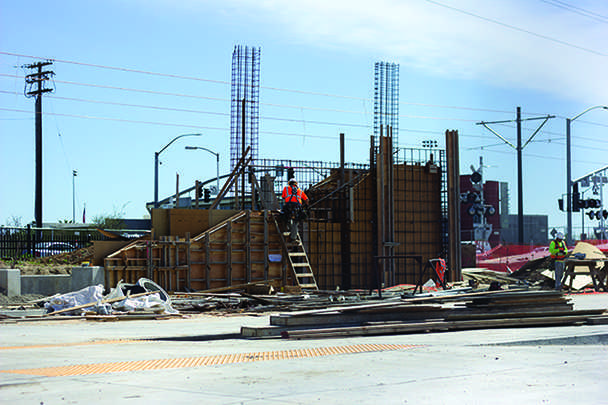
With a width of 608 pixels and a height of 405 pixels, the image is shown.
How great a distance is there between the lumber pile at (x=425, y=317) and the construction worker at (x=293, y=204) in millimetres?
13782

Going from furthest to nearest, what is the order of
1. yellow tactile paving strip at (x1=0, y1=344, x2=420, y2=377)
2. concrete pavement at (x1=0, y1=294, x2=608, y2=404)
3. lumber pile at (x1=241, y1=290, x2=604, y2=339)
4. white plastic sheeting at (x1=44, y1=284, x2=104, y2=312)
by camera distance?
white plastic sheeting at (x1=44, y1=284, x2=104, y2=312) → lumber pile at (x1=241, y1=290, x2=604, y2=339) → yellow tactile paving strip at (x1=0, y1=344, x2=420, y2=377) → concrete pavement at (x1=0, y1=294, x2=608, y2=404)

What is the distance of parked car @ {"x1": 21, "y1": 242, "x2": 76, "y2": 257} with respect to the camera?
3733cm

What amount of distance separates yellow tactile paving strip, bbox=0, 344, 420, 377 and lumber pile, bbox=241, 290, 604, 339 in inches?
73.9

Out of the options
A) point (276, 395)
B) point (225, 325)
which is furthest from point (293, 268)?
point (276, 395)

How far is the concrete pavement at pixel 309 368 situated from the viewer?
7.36 meters

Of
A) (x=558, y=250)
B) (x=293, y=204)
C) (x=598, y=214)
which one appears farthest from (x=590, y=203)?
(x=293, y=204)

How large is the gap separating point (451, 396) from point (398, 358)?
3.03 m

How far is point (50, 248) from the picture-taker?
38.2 metres

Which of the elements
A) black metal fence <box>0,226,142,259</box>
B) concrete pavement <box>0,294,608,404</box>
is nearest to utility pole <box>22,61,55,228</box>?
black metal fence <box>0,226,142,259</box>

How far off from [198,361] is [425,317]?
249 inches

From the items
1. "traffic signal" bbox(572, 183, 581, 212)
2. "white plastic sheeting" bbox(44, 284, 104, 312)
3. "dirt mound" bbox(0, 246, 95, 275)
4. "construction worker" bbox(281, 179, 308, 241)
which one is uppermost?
"traffic signal" bbox(572, 183, 581, 212)

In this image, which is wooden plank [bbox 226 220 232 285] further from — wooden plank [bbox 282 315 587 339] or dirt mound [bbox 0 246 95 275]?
wooden plank [bbox 282 315 587 339]

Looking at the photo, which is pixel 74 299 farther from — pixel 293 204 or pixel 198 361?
pixel 198 361

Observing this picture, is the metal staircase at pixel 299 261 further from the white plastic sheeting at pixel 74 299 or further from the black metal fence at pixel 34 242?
the white plastic sheeting at pixel 74 299
